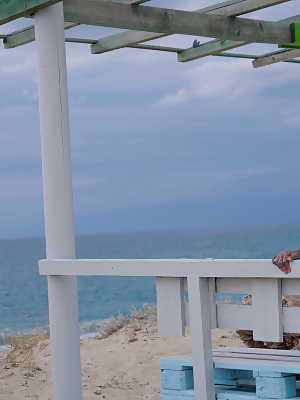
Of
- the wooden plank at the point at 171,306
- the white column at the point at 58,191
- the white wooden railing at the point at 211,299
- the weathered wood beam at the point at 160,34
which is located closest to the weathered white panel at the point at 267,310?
the white wooden railing at the point at 211,299

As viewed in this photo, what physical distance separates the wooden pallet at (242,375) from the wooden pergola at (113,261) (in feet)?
0.64

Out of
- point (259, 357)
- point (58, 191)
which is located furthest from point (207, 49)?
point (259, 357)

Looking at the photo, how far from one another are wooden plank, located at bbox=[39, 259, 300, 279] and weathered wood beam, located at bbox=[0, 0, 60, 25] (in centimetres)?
138

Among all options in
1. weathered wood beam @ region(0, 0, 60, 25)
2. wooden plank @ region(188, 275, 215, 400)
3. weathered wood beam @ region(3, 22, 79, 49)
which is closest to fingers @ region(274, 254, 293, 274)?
wooden plank @ region(188, 275, 215, 400)

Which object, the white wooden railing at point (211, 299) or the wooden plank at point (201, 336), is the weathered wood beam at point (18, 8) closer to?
the white wooden railing at point (211, 299)

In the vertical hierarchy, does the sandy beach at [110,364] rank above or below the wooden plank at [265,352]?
below

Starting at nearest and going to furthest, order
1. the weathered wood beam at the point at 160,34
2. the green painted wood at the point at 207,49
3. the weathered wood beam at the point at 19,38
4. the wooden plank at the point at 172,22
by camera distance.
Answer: the wooden plank at the point at 172,22 → the weathered wood beam at the point at 160,34 → the weathered wood beam at the point at 19,38 → the green painted wood at the point at 207,49

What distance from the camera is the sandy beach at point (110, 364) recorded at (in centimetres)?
652

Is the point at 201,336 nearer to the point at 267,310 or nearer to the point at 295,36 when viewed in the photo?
the point at 267,310

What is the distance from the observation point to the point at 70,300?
166 inches

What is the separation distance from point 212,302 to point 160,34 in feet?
10.8

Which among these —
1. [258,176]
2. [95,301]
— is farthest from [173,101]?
[95,301]

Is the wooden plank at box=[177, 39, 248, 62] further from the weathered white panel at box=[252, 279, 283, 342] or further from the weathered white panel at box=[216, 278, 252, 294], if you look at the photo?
the weathered white panel at box=[252, 279, 283, 342]

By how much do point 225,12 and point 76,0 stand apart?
153cm
